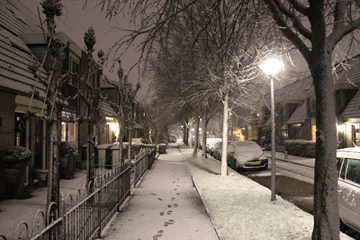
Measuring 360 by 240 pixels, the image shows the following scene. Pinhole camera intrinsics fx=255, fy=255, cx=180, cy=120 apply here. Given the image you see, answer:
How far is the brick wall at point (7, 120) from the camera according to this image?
Answer: 7488mm

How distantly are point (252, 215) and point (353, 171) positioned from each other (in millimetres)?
2369

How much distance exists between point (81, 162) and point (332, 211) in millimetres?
11868

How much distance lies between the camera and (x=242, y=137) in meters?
53.0

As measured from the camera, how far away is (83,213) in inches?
157

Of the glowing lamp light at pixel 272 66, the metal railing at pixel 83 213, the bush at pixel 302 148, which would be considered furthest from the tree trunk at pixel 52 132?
the bush at pixel 302 148

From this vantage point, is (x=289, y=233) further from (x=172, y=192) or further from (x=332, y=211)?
(x=172, y=192)

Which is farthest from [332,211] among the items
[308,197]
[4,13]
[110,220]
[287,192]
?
[4,13]

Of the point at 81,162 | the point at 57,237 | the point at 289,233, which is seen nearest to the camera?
the point at 57,237

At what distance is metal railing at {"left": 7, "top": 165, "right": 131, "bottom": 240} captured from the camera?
2.86m

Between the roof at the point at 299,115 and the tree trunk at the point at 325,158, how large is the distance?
81.1 feet

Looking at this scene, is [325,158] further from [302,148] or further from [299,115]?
[299,115]

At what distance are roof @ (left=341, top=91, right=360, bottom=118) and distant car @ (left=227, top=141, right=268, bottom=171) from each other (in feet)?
28.4

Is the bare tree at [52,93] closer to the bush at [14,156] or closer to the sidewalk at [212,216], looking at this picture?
the sidewalk at [212,216]

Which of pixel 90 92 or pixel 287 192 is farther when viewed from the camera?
pixel 287 192
